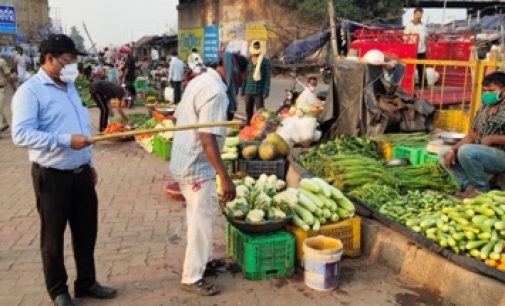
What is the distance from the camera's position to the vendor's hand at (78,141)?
3.35 meters

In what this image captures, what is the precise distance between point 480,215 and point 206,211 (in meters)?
2.38

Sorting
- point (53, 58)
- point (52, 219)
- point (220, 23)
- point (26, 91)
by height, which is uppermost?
point (220, 23)

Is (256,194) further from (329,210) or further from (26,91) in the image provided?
(26,91)

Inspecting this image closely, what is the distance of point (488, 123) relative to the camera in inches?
214

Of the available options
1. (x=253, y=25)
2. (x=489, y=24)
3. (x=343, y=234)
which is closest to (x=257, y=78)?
(x=343, y=234)

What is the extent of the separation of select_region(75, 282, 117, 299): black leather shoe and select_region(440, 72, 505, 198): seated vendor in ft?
12.7

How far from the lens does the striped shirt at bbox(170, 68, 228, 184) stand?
372 centimetres

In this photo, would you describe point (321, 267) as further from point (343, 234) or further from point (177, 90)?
point (177, 90)

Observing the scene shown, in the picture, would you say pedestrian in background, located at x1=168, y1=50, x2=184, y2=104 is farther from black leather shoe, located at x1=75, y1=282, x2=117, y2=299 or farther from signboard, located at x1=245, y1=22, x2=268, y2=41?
signboard, located at x1=245, y1=22, x2=268, y2=41

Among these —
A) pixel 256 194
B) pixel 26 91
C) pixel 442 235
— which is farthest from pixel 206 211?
pixel 442 235

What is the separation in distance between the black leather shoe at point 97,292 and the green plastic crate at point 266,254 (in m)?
1.16

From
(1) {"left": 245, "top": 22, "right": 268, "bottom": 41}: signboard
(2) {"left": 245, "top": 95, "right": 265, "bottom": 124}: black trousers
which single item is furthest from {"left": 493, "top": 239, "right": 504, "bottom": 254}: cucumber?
(1) {"left": 245, "top": 22, "right": 268, "bottom": 41}: signboard

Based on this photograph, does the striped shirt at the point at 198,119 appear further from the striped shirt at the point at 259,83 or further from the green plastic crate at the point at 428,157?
the striped shirt at the point at 259,83

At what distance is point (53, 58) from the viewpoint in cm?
346
